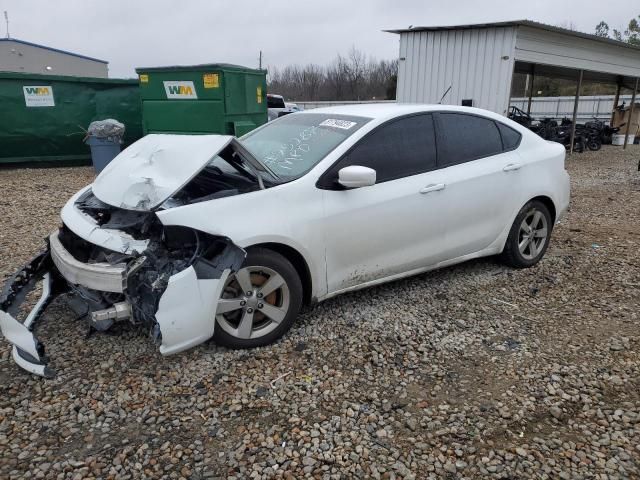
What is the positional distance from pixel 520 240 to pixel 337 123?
7.26 feet

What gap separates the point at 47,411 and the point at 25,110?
387 inches

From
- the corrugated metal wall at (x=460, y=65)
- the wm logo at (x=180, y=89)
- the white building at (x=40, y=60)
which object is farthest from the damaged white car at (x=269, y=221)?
the white building at (x=40, y=60)

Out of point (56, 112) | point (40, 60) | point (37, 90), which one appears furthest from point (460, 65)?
point (40, 60)

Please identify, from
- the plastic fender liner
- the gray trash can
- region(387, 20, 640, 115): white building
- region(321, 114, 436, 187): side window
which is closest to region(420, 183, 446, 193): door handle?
region(321, 114, 436, 187): side window

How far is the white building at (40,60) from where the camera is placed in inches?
966

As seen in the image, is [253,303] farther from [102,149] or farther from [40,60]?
[40,60]

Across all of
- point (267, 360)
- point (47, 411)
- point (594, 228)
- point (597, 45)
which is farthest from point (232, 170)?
point (597, 45)

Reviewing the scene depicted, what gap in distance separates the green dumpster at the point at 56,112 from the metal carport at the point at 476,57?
7.30 metres

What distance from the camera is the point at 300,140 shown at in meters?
3.91

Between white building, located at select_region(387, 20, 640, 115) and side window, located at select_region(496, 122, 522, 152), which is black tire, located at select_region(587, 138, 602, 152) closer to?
white building, located at select_region(387, 20, 640, 115)

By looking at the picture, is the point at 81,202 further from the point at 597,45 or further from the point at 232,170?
the point at 597,45

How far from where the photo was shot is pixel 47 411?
273cm

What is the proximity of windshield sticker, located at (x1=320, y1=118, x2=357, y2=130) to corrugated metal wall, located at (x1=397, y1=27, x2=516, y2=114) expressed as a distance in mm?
9513

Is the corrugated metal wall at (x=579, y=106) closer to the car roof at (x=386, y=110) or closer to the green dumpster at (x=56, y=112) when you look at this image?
the green dumpster at (x=56, y=112)
